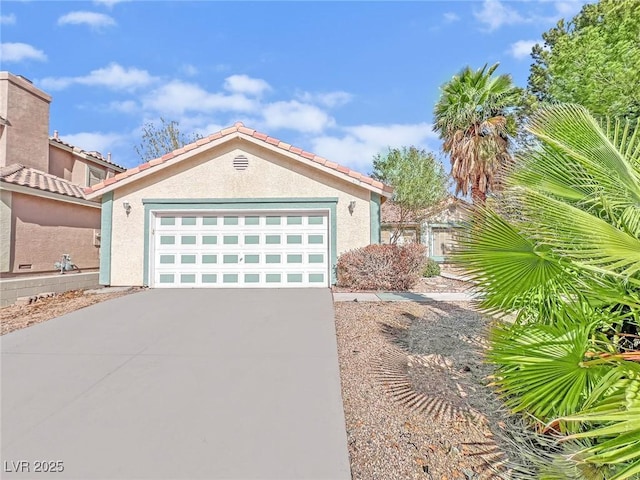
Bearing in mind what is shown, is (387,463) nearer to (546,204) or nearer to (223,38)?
(546,204)

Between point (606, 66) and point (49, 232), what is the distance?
2080cm

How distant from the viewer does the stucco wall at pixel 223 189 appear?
10891mm

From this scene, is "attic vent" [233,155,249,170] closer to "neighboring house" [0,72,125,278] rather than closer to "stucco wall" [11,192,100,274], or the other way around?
"neighboring house" [0,72,125,278]

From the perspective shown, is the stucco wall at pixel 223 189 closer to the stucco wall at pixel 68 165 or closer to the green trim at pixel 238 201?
the green trim at pixel 238 201

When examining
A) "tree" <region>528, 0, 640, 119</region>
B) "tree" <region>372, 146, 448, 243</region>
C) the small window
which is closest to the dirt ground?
the small window

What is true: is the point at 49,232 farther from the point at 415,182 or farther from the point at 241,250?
the point at 415,182

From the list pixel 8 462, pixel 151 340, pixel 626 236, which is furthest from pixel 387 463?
pixel 151 340

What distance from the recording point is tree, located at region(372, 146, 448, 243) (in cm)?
1886

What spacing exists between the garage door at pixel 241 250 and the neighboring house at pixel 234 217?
3 centimetres

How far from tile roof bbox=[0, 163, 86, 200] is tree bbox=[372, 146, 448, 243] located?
1527cm

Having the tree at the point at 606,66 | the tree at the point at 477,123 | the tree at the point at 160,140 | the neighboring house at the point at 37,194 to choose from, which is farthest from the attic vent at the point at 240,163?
the tree at the point at 160,140

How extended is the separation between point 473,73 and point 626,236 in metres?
15.6

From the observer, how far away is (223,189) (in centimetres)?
1100

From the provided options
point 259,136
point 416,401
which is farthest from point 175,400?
point 259,136
